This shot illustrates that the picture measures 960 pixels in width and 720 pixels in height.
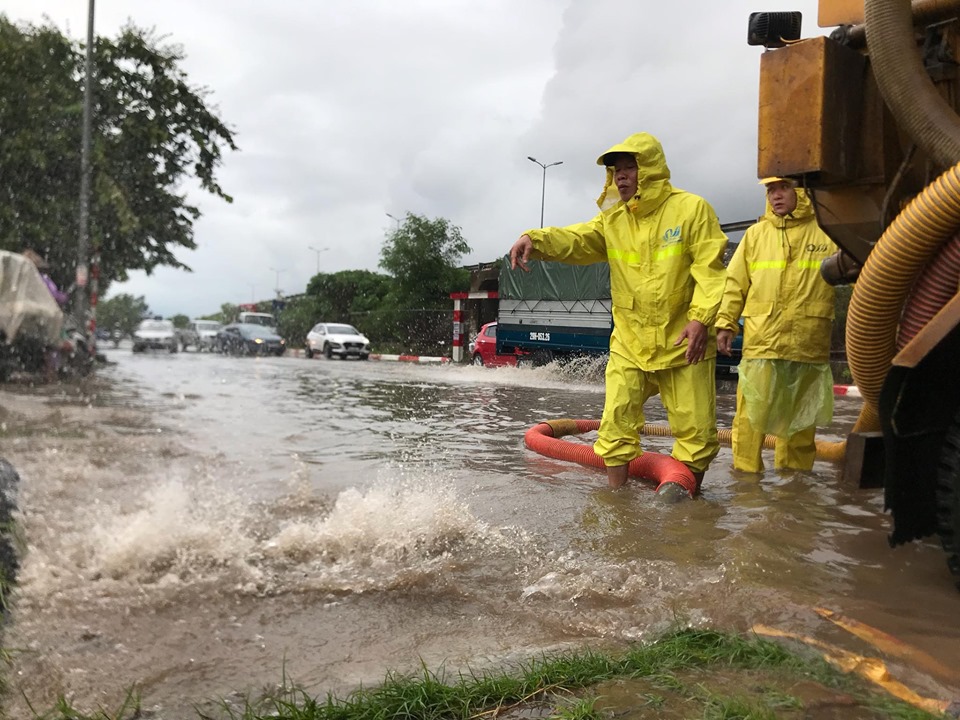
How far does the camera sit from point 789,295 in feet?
16.4

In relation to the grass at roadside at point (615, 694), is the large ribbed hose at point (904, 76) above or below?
above

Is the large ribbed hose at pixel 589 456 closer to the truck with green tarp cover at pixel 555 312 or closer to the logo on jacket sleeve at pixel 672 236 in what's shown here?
the logo on jacket sleeve at pixel 672 236

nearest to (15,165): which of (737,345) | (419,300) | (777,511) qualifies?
(419,300)

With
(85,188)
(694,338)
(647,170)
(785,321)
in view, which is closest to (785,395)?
(785,321)

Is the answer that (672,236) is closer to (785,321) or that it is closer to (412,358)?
(785,321)

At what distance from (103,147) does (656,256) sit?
2071cm

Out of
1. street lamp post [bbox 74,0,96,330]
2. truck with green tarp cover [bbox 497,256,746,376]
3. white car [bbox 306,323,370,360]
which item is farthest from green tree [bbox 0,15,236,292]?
truck with green tarp cover [bbox 497,256,746,376]

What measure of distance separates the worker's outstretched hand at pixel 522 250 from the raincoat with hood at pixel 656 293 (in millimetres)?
53

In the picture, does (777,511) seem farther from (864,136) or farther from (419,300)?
(419,300)

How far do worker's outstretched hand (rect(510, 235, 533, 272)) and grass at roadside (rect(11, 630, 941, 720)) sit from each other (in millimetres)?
2636

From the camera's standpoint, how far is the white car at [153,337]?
2923cm

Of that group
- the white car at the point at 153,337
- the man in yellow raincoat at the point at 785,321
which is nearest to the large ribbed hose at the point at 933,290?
the man in yellow raincoat at the point at 785,321

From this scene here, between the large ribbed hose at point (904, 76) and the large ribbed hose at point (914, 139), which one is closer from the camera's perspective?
the large ribbed hose at point (914, 139)

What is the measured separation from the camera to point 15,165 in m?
21.2
